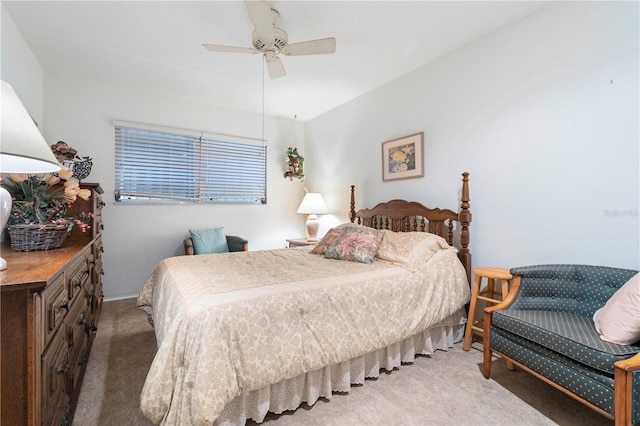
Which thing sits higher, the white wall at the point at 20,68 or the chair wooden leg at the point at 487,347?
the white wall at the point at 20,68

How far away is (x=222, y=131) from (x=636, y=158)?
166 inches

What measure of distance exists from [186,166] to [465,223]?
3.48 meters

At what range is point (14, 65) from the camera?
7.66 ft

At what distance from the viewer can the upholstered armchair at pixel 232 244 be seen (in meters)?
3.49

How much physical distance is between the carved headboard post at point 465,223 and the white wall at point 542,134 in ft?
0.54

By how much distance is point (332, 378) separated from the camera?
1767 mm

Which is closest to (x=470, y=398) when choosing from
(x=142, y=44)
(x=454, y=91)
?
(x=454, y=91)

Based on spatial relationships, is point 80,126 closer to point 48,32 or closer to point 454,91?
point 48,32

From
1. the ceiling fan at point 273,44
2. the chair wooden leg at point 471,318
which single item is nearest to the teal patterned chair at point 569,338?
the chair wooden leg at point 471,318

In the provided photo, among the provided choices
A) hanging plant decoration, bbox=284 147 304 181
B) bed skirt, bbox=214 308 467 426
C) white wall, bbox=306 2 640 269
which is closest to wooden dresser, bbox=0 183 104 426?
bed skirt, bbox=214 308 467 426

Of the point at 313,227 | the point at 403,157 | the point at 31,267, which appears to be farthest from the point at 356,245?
the point at 31,267

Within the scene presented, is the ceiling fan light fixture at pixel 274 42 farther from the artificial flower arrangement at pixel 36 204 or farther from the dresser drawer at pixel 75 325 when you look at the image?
the dresser drawer at pixel 75 325

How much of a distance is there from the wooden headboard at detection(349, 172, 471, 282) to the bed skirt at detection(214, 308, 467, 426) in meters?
0.61

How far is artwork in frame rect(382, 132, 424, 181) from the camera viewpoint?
10.1 ft
